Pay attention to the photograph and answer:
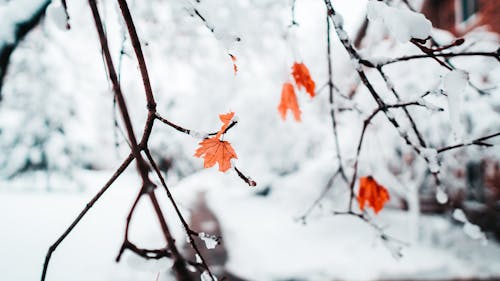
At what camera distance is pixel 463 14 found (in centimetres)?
880

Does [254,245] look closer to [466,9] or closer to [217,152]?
[217,152]

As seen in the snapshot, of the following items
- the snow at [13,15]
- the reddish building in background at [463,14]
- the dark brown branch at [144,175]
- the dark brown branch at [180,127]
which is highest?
the reddish building in background at [463,14]

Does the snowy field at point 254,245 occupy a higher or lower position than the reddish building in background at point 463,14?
lower

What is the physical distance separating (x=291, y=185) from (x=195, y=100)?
4990 mm

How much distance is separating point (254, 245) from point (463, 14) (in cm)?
856

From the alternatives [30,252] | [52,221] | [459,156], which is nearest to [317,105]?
[459,156]

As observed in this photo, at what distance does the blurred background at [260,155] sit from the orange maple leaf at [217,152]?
0.61 feet

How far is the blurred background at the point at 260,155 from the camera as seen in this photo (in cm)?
178

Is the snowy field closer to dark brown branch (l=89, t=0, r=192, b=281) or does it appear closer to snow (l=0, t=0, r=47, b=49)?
dark brown branch (l=89, t=0, r=192, b=281)

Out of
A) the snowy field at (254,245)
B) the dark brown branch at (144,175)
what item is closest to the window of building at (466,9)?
the snowy field at (254,245)

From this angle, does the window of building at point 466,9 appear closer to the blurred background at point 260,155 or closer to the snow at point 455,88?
the blurred background at point 260,155

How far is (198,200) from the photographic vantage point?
12.1 metres

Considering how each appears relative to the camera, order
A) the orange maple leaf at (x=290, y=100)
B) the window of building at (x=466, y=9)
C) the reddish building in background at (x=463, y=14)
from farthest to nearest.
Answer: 1. the window of building at (x=466, y=9)
2. the reddish building in background at (x=463, y=14)
3. the orange maple leaf at (x=290, y=100)

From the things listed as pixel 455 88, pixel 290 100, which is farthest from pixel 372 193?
pixel 455 88
